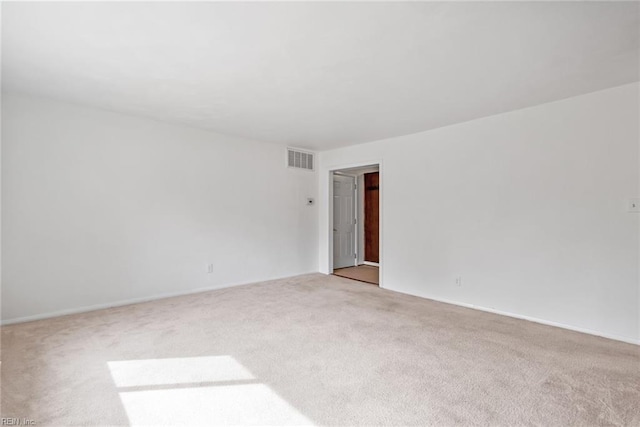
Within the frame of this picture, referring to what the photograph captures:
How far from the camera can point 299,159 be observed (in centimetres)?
578

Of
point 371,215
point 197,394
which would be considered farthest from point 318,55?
point 371,215

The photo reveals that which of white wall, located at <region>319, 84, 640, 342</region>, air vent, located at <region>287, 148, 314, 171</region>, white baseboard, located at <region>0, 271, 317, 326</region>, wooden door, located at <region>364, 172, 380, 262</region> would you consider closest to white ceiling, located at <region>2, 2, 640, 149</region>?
white wall, located at <region>319, 84, 640, 342</region>

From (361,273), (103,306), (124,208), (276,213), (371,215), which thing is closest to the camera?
(103,306)

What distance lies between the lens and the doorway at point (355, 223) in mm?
6492

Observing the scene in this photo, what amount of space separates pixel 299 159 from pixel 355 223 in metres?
2.23

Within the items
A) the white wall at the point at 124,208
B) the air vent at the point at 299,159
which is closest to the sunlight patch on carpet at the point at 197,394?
the white wall at the point at 124,208

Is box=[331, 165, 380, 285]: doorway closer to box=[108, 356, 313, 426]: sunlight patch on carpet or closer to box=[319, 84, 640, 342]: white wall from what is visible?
box=[319, 84, 640, 342]: white wall

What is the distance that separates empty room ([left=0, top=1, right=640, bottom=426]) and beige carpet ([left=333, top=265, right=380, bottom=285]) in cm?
63

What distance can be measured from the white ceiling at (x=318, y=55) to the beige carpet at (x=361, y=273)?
3.08 metres

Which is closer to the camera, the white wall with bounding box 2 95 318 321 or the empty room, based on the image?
the empty room

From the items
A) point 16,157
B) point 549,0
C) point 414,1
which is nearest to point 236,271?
point 16,157

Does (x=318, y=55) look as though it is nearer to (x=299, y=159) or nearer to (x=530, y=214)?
(x=530, y=214)

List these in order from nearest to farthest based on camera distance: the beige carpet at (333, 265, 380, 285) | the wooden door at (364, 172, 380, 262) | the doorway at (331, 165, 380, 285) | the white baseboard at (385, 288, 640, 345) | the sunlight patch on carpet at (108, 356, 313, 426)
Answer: the sunlight patch on carpet at (108, 356, 313, 426), the white baseboard at (385, 288, 640, 345), the beige carpet at (333, 265, 380, 285), the doorway at (331, 165, 380, 285), the wooden door at (364, 172, 380, 262)

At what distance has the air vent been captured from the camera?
5.63 meters
